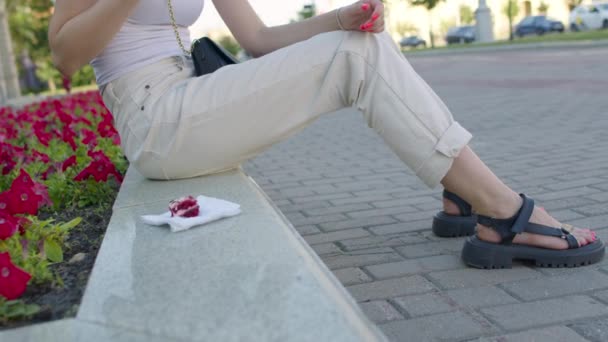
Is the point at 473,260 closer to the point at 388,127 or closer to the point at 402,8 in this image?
the point at 388,127

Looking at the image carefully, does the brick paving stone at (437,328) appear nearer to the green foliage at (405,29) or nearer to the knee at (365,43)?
the knee at (365,43)

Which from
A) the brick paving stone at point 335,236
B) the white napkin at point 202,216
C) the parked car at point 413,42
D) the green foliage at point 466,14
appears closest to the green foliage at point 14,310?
the white napkin at point 202,216

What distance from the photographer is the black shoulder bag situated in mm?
2764

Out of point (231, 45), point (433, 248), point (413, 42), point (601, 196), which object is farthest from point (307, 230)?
point (413, 42)

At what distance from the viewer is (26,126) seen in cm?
615

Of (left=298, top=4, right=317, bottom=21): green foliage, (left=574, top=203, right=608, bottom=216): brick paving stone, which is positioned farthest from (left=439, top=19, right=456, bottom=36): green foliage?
(left=574, top=203, right=608, bottom=216): brick paving stone

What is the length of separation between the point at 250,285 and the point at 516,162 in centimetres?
351

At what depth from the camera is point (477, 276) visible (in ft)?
8.09

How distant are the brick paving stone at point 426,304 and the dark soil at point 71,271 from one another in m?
0.96

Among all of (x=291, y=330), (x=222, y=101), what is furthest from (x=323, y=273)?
(x=222, y=101)

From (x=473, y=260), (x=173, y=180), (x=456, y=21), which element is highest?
(x=173, y=180)

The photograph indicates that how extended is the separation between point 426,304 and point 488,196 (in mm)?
415

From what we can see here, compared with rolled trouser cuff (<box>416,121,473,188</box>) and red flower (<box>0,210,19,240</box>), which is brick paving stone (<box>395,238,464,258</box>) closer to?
rolled trouser cuff (<box>416,121,473,188</box>)

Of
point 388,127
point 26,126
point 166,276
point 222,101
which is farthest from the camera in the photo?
point 26,126
